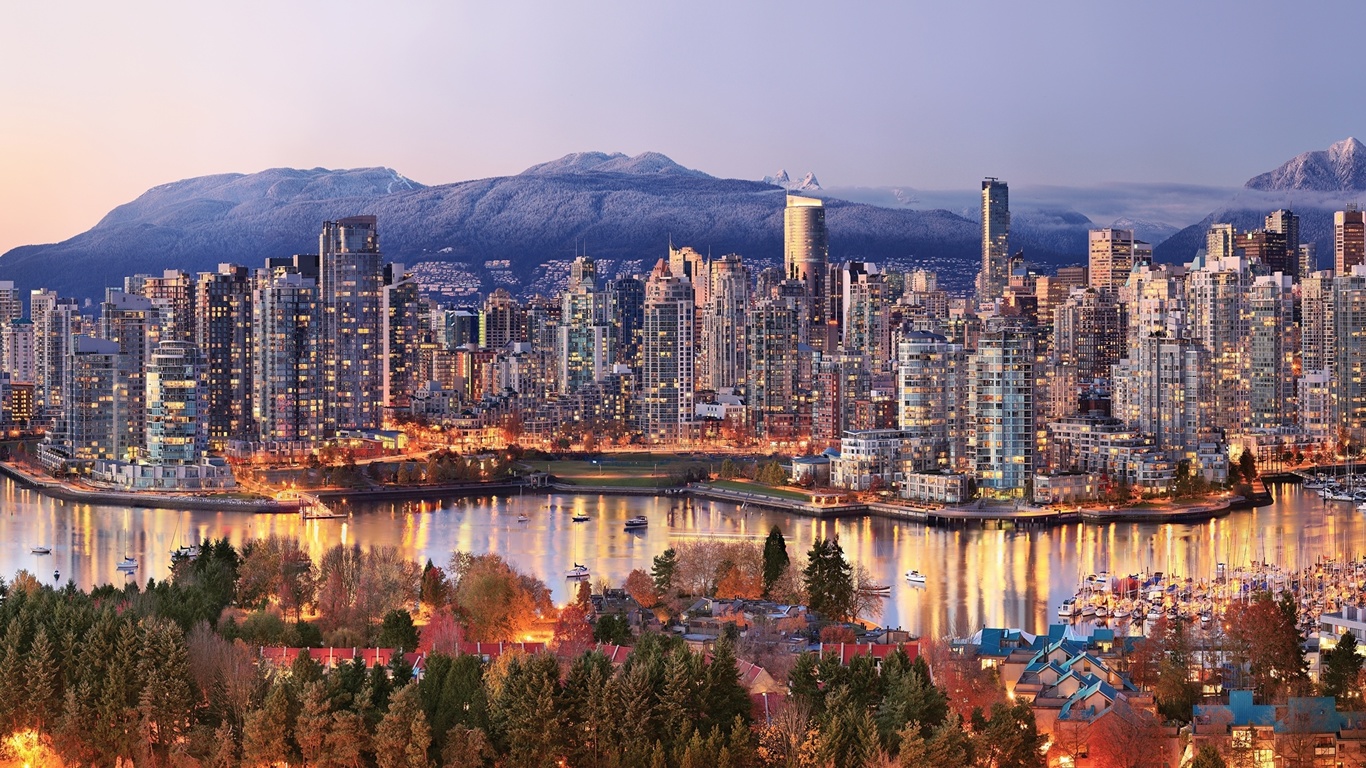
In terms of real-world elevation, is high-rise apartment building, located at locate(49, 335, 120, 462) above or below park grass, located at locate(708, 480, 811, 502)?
above

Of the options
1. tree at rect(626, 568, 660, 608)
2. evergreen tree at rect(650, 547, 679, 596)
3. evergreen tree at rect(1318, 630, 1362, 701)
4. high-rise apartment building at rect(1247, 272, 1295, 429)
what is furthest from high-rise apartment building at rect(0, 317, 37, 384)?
evergreen tree at rect(1318, 630, 1362, 701)

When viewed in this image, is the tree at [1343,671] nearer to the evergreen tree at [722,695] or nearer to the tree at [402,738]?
the evergreen tree at [722,695]

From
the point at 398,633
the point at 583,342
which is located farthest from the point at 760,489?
the point at 583,342

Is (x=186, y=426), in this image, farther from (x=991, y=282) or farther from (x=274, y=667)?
(x=991, y=282)

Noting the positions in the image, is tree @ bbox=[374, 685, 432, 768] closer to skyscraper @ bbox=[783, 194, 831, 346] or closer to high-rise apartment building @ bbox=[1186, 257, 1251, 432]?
high-rise apartment building @ bbox=[1186, 257, 1251, 432]

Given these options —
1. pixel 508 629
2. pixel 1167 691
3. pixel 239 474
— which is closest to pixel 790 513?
pixel 239 474

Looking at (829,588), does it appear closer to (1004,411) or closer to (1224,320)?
(1004,411)
